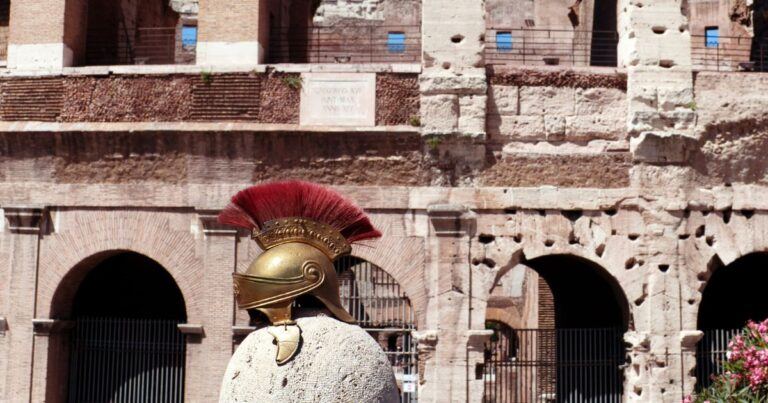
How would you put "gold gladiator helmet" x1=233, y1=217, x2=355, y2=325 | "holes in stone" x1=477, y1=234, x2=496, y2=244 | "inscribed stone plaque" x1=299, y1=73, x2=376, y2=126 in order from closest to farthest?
1. "gold gladiator helmet" x1=233, y1=217, x2=355, y2=325
2. "holes in stone" x1=477, y1=234, x2=496, y2=244
3. "inscribed stone plaque" x1=299, y1=73, x2=376, y2=126

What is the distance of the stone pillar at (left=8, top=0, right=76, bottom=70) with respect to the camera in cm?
1162

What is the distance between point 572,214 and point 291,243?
849 centimetres

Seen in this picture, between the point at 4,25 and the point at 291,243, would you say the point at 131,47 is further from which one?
the point at 291,243

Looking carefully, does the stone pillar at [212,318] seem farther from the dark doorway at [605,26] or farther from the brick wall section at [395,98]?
the dark doorway at [605,26]

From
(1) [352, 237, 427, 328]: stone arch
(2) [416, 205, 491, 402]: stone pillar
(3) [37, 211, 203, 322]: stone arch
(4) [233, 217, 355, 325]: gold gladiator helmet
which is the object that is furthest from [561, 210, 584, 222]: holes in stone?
(4) [233, 217, 355, 325]: gold gladiator helmet

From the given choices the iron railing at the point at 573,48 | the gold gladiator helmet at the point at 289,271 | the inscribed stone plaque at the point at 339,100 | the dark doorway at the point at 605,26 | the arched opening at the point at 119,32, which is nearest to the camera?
the gold gladiator helmet at the point at 289,271

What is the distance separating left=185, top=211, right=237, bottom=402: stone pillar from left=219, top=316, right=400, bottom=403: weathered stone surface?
830 cm

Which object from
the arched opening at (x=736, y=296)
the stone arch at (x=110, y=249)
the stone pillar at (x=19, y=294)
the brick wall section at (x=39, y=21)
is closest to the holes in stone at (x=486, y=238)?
the stone arch at (x=110, y=249)

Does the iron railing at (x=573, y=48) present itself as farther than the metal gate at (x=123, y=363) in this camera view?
Yes

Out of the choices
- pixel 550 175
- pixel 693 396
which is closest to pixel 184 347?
pixel 550 175

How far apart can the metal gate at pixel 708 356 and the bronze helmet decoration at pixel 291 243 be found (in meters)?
9.24

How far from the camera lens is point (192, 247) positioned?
36.8 ft

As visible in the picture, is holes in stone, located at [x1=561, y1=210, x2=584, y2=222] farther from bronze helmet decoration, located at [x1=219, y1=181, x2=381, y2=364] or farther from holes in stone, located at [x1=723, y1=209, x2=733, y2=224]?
bronze helmet decoration, located at [x1=219, y1=181, x2=381, y2=364]

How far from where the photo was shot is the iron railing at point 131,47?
12.7m
